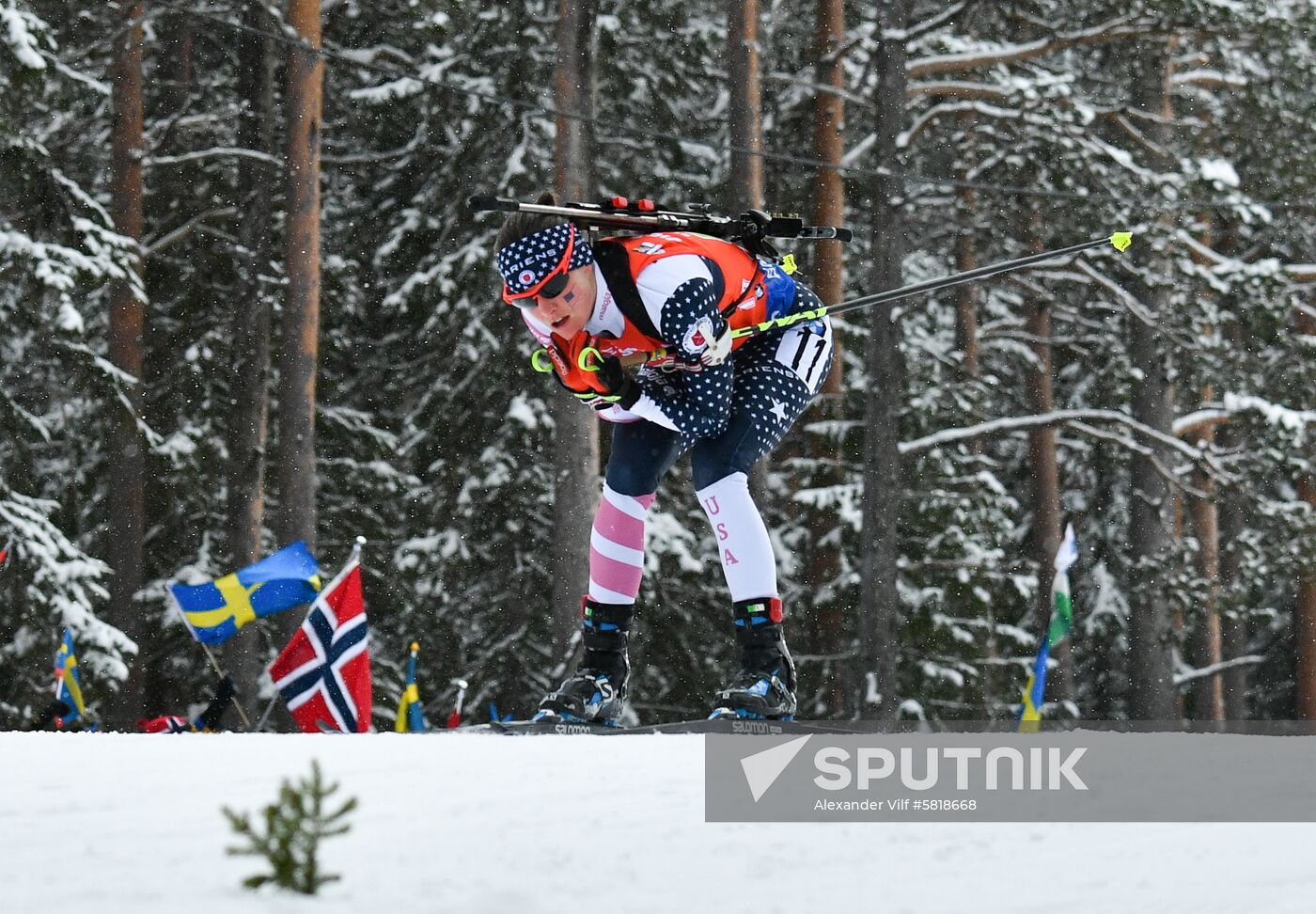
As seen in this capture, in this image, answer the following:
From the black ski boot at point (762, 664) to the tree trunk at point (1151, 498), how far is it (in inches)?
492

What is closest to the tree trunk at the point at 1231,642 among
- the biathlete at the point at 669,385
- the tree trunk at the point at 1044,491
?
the tree trunk at the point at 1044,491

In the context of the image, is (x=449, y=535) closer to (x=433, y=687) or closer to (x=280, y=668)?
(x=433, y=687)

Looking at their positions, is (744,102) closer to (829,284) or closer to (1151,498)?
(829,284)

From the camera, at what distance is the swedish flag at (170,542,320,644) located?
9719 mm

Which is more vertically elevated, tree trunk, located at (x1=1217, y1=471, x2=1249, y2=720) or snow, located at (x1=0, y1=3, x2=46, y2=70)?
snow, located at (x1=0, y1=3, x2=46, y2=70)

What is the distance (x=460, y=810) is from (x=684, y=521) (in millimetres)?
14157

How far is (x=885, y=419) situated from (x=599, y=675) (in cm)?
866

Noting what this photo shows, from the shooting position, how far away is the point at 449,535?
60.0 feet

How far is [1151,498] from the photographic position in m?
18.4

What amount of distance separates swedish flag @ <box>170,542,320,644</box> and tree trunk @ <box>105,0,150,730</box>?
742 centimetres

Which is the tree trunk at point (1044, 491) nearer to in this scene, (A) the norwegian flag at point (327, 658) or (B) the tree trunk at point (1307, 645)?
(B) the tree trunk at point (1307, 645)

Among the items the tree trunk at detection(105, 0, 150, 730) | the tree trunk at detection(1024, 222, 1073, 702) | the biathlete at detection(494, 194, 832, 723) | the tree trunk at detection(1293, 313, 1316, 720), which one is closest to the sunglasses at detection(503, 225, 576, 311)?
the biathlete at detection(494, 194, 832, 723)

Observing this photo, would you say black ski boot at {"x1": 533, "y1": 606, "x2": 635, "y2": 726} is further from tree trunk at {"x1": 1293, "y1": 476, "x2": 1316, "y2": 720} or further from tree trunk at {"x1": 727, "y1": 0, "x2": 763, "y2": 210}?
tree trunk at {"x1": 1293, "y1": 476, "x2": 1316, "y2": 720}

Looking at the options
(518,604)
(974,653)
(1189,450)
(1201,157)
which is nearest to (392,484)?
(518,604)
